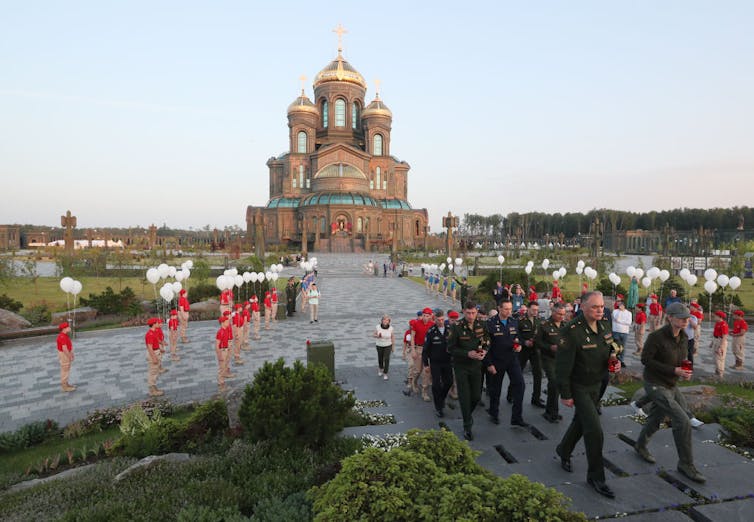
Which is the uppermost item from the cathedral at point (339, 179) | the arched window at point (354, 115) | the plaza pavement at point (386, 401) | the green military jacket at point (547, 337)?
the arched window at point (354, 115)

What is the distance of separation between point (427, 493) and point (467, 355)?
9.82 ft

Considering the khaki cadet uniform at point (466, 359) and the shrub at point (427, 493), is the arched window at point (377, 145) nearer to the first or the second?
the khaki cadet uniform at point (466, 359)

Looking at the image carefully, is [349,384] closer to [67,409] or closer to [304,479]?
[304,479]

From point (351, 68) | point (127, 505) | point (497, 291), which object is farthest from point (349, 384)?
point (351, 68)

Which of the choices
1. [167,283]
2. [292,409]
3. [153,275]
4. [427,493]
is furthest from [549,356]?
[153,275]

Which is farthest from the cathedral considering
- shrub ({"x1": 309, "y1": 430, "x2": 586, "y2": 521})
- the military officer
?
shrub ({"x1": 309, "y1": 430, "x2": 586, "y2": 521})

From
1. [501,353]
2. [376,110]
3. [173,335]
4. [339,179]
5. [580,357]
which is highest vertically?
[376,110]

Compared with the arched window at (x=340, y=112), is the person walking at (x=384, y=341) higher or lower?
lower

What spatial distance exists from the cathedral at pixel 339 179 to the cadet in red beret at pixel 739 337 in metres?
50.8

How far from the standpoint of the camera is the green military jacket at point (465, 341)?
6098 mm

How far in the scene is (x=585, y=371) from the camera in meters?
4.60

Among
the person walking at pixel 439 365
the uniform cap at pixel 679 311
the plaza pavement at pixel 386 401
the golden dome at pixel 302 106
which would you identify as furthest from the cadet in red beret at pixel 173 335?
the golden dome at pixel 302 106

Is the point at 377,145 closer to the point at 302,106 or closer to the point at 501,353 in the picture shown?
the point at 302,106

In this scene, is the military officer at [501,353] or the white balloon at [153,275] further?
the white balloon at [153,275]
